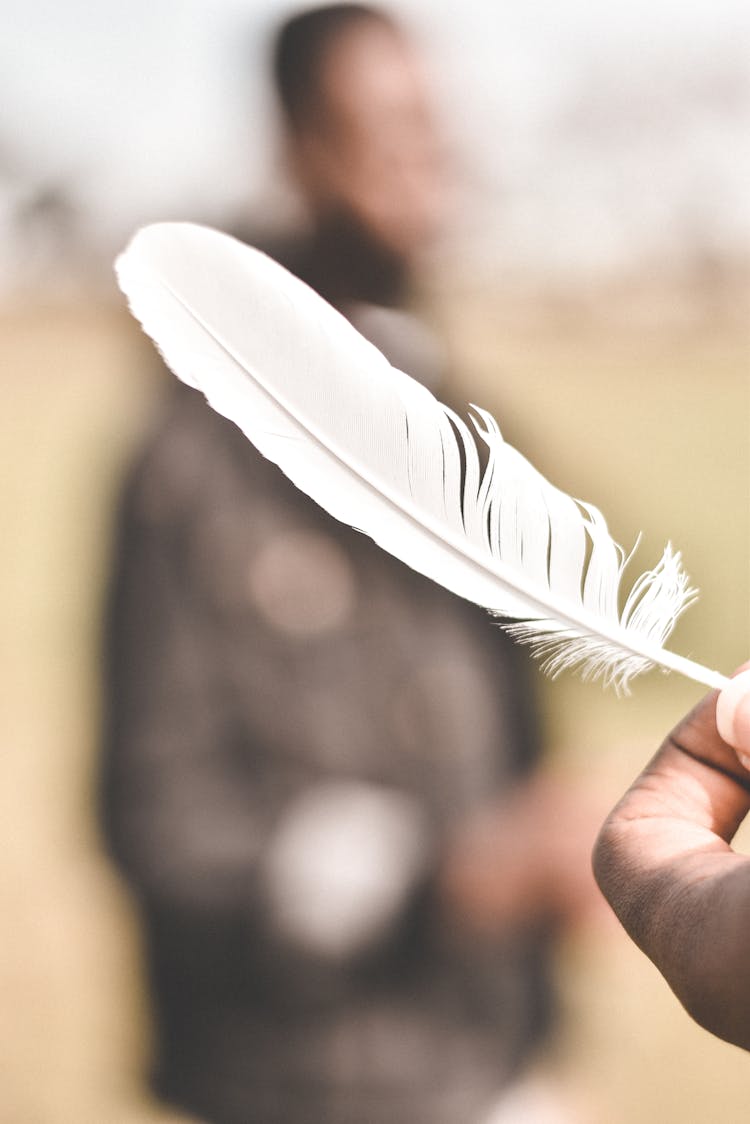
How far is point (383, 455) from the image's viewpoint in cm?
85

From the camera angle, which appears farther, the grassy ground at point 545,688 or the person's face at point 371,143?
the grassy ground at point 545,688

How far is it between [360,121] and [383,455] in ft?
3.59

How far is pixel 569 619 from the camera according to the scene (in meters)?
0.86

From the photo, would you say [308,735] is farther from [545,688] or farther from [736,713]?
[736,713]

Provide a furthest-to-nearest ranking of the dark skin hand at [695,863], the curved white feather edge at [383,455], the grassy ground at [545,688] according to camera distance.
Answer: the grassy ground at [545,688] < the curved white feather edge at [383,455] < the dark skin hand at [695,863]

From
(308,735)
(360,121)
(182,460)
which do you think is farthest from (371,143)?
(308,735)

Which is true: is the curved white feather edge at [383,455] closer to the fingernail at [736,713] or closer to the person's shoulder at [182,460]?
the fingernail at [736,713]

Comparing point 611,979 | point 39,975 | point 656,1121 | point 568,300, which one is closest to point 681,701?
point 611,979

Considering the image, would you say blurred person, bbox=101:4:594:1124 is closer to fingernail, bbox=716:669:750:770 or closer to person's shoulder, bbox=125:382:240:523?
person's shoulder, bbox=125:382:240:523

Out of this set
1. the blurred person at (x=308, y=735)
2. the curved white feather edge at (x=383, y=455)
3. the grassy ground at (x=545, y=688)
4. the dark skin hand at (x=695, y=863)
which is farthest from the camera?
the grassy ground at (x=545, y=688)

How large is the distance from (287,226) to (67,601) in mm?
6950

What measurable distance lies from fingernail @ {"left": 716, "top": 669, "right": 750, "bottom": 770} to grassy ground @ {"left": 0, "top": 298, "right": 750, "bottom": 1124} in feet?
2.15

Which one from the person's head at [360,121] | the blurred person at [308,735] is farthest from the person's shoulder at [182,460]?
the person's head at [360,121]

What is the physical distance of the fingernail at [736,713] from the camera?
0.66m
